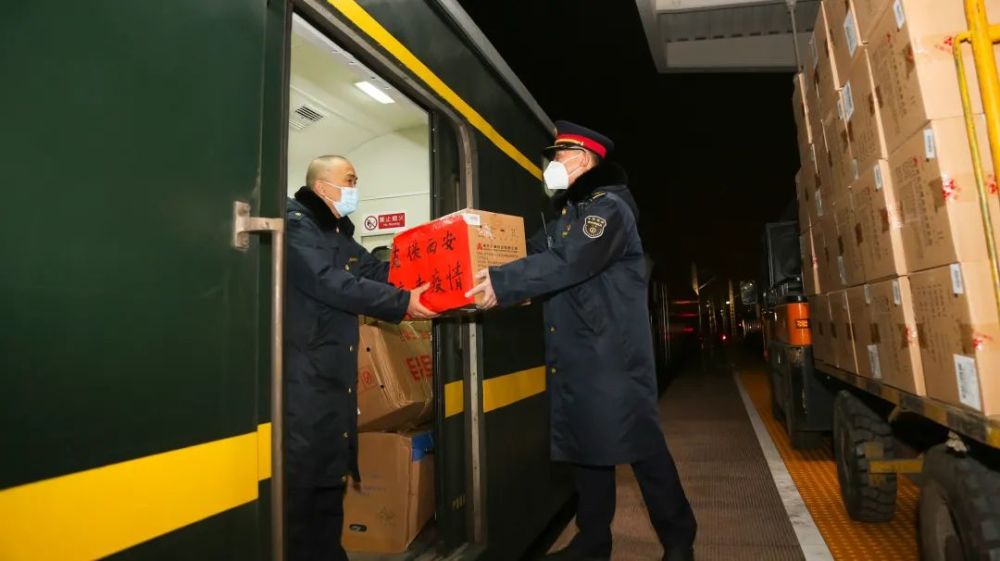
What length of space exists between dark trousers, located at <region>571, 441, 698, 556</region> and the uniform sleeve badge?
1.01 metres

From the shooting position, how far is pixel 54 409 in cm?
98

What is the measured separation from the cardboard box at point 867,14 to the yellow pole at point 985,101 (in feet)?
1.43

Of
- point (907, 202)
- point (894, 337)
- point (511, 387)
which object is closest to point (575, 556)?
point (511, 387)

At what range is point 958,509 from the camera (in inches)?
77.2

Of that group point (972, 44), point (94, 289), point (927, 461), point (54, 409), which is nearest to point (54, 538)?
point (54, 409)

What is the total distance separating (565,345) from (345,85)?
2.37m

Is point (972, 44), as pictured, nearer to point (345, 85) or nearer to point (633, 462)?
point (633, 462)

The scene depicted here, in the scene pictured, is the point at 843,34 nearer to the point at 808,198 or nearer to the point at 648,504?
the point at 808,198

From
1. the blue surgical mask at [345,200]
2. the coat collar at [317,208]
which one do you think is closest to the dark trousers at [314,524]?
the coat collar at [317,208]

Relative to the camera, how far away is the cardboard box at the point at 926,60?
185 centimetres

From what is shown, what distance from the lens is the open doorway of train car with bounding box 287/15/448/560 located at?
301cm

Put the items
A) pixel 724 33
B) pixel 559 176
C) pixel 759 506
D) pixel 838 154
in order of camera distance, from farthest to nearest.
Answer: pixel 724 33
pixel 759 506
pixel 838 154
pixel 559 176

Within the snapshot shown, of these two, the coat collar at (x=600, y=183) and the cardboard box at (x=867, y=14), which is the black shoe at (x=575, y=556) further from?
the cardboard box at (x=867, y=14)

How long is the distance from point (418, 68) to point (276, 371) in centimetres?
143
